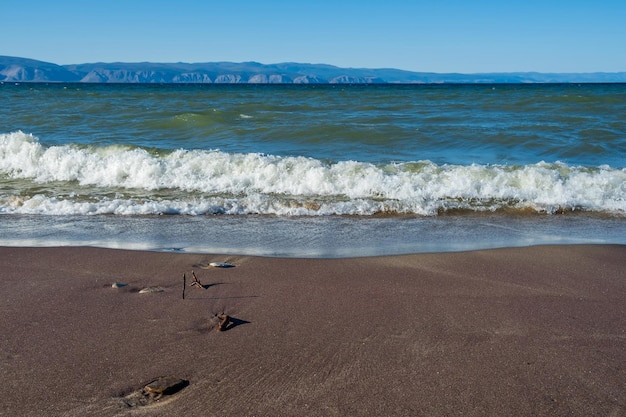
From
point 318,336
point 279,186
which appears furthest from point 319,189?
point 318,336

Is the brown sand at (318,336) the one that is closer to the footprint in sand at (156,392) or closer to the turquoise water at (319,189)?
the footprint in sand at (156,392)

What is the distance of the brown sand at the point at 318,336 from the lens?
9.80 ft

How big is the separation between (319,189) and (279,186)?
2.14ft

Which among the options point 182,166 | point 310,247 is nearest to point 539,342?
point 310,247

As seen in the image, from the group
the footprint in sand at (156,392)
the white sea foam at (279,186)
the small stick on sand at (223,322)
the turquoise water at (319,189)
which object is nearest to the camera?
the footprint in sand at (156,392)

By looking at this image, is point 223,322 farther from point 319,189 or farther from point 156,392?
point 319,189

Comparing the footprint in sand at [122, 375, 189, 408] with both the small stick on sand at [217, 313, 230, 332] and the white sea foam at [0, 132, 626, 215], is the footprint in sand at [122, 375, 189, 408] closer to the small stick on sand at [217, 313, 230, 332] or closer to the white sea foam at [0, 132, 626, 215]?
the small stick on sand at [217, 313, 230, 332]

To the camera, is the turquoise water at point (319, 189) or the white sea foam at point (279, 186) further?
the white sea foam at point (279, 186)

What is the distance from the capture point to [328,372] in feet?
10.7

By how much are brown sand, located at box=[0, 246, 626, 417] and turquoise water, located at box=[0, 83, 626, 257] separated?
3.16 ft

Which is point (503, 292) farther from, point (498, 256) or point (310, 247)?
point (310, 247)

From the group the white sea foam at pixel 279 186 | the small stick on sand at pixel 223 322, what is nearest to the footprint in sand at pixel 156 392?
the small stick on sand at pixel 223 322

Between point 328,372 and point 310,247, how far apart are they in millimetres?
2924

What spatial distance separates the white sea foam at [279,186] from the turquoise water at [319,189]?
29mm
